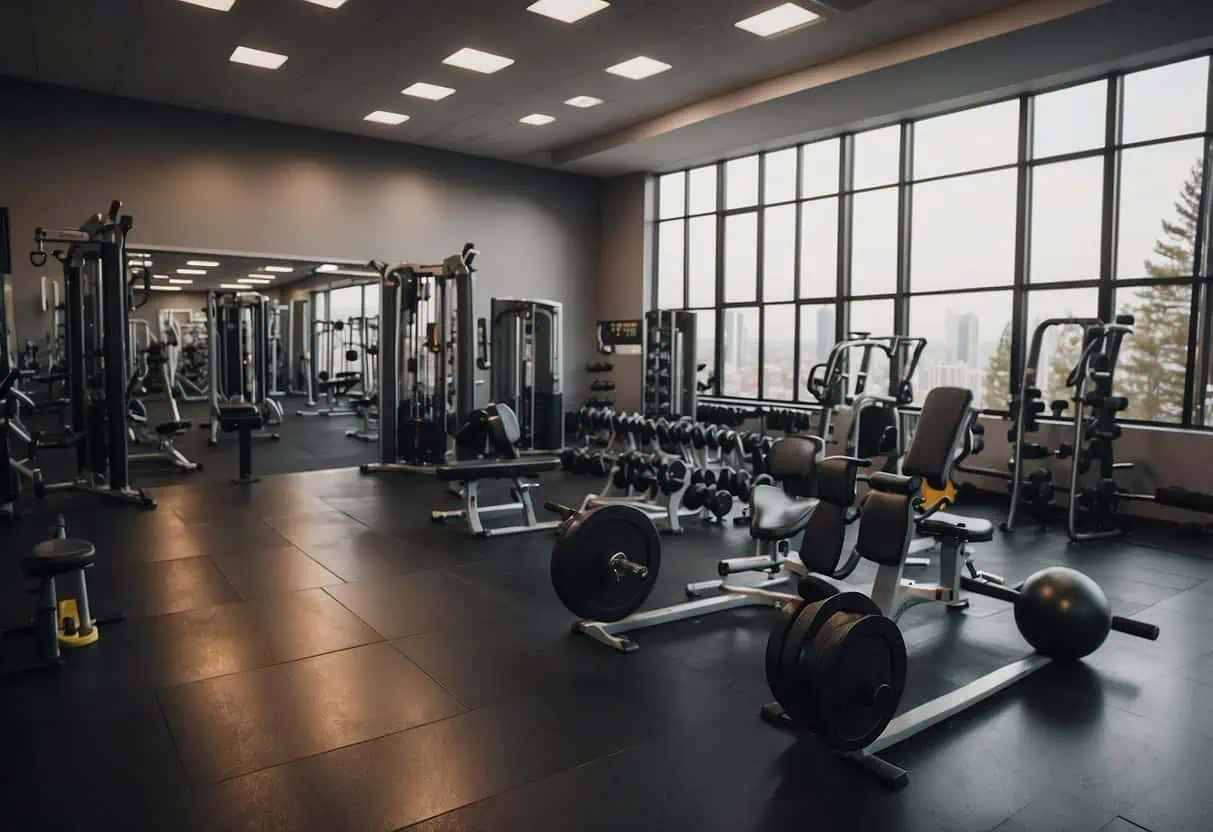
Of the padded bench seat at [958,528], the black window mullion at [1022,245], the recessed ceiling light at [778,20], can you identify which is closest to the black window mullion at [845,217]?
the black window mullion at [1022,245]

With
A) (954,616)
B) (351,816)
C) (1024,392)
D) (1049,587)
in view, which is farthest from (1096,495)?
(351,816)

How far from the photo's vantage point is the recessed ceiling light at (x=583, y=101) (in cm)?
714

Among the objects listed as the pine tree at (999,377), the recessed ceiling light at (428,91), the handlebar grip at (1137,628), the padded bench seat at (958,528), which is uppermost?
the recessed ceiling light at (428,91)

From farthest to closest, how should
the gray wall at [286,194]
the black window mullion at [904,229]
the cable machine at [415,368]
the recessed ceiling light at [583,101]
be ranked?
the black window mullion at [904,229] → the recessed ceiling light at [583,101] → the cable machine at [415,368] → the gray wall at [286,194]

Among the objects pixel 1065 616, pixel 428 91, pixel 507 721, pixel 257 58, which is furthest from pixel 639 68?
pixel 507 721

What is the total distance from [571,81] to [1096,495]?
4.84 metres

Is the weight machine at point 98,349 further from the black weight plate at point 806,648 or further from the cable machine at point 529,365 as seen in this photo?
the black weight plate at point 806,648

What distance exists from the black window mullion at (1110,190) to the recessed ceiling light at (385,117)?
225 inches

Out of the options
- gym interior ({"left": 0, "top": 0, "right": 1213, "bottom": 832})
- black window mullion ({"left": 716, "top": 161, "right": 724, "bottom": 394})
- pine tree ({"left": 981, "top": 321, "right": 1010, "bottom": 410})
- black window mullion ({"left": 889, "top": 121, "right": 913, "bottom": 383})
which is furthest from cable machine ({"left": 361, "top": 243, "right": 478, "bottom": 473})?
pine tree ({"left": 981, "top": 321, "right": 1010, "bottom": 410})

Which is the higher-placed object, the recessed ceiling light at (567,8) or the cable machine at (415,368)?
the recessed ceiling light at (567,8)

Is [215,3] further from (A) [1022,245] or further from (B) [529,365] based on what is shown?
(A) [1022,245]

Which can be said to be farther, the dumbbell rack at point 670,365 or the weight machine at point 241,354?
the weight machine at point 241,354

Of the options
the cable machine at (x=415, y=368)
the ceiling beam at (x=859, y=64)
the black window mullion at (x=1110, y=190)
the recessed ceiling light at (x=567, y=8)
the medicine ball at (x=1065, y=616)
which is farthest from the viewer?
the cable machine at (x=415, y=368)

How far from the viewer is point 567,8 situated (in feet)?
17.3
